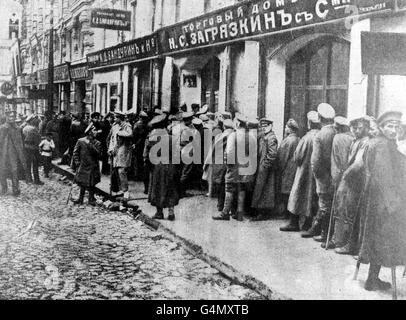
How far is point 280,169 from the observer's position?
7.62m

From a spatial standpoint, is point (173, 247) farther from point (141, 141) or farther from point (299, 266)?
point (141, 141)

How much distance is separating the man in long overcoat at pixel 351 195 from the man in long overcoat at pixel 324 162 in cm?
36

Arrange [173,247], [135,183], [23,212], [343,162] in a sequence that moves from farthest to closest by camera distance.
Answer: [135,183]
[23,212]
[173,247]
[343,162]

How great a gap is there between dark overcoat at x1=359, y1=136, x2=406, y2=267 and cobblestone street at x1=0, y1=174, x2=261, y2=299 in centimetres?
126

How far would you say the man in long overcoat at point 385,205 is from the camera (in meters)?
4.39

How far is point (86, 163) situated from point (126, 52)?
7511 mm

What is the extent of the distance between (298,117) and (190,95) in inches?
167

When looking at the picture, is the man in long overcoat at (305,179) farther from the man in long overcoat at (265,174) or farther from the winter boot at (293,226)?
the man in long overcoat at (265,174)

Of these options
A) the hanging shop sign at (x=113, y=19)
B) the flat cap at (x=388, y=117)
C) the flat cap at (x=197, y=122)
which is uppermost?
the hanging shop sign at (x=113, y=19)

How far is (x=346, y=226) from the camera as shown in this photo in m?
6.02

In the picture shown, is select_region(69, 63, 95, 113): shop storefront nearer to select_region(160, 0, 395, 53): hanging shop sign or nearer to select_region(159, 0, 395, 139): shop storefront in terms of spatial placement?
select_region(160, 0, 395, 53): hanging shop sign

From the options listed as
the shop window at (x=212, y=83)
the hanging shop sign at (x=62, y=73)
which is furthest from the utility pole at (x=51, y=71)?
the shop window at (x=212, y=83)

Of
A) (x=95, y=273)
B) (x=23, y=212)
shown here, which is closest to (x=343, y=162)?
(x=95, y=273)

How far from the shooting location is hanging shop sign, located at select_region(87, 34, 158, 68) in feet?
46.9
